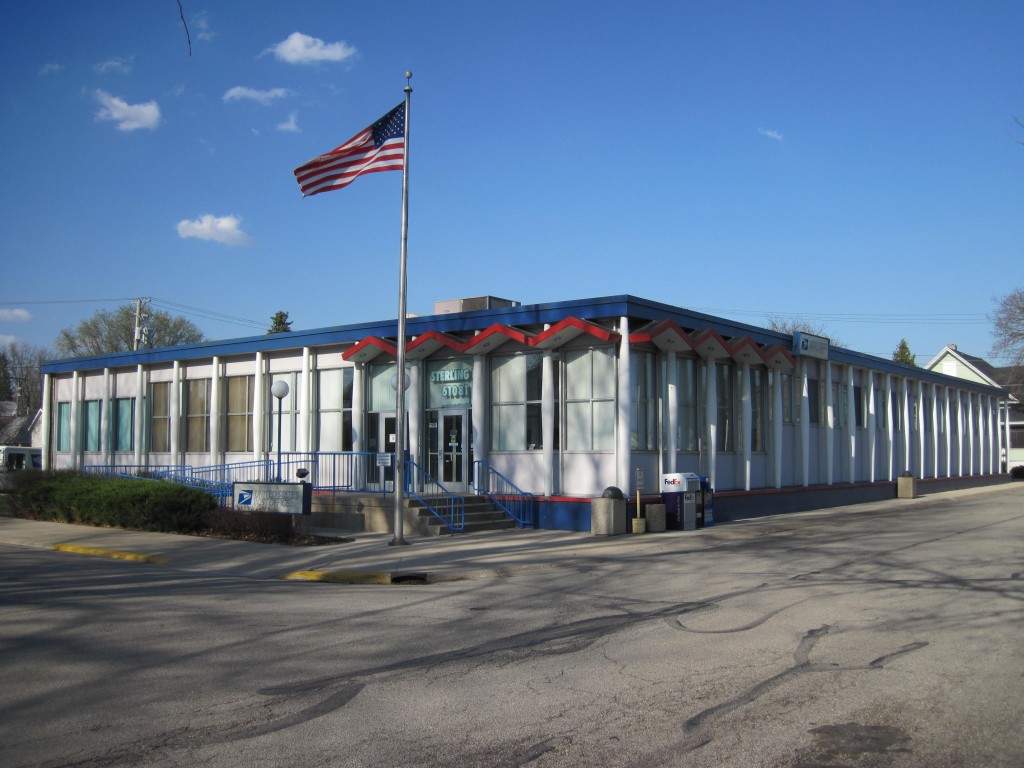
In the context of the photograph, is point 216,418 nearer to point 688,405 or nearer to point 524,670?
point 688,405

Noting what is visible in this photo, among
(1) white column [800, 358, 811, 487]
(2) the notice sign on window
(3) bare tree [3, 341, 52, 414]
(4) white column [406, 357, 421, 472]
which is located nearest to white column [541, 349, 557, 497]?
(4) white column [406, 357, 421, 472]

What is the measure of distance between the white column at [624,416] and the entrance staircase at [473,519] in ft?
9.44

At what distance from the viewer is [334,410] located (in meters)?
27.7

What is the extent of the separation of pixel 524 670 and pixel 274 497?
12862 millimetres

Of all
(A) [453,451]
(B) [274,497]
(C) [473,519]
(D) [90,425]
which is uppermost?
(D) [90,425]

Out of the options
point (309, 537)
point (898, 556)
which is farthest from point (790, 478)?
point (309, 537)

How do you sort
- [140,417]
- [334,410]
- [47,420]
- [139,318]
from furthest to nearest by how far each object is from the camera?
Answer: 1. [139,318]
2. [47,420]
3. [140,417]
4. [334,410]

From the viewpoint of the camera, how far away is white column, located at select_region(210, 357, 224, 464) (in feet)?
98.5

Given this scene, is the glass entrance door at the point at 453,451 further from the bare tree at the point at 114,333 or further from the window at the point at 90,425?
the bare tree at the point at 114,333

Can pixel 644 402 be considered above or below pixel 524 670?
above

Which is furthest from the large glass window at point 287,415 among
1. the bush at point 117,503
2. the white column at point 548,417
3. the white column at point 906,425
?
the white column at point 906,425

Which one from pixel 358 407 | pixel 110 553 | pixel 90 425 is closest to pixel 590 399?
pixel 358 407

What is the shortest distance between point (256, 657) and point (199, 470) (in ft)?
71.5

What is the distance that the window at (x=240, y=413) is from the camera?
2984 centimetres
